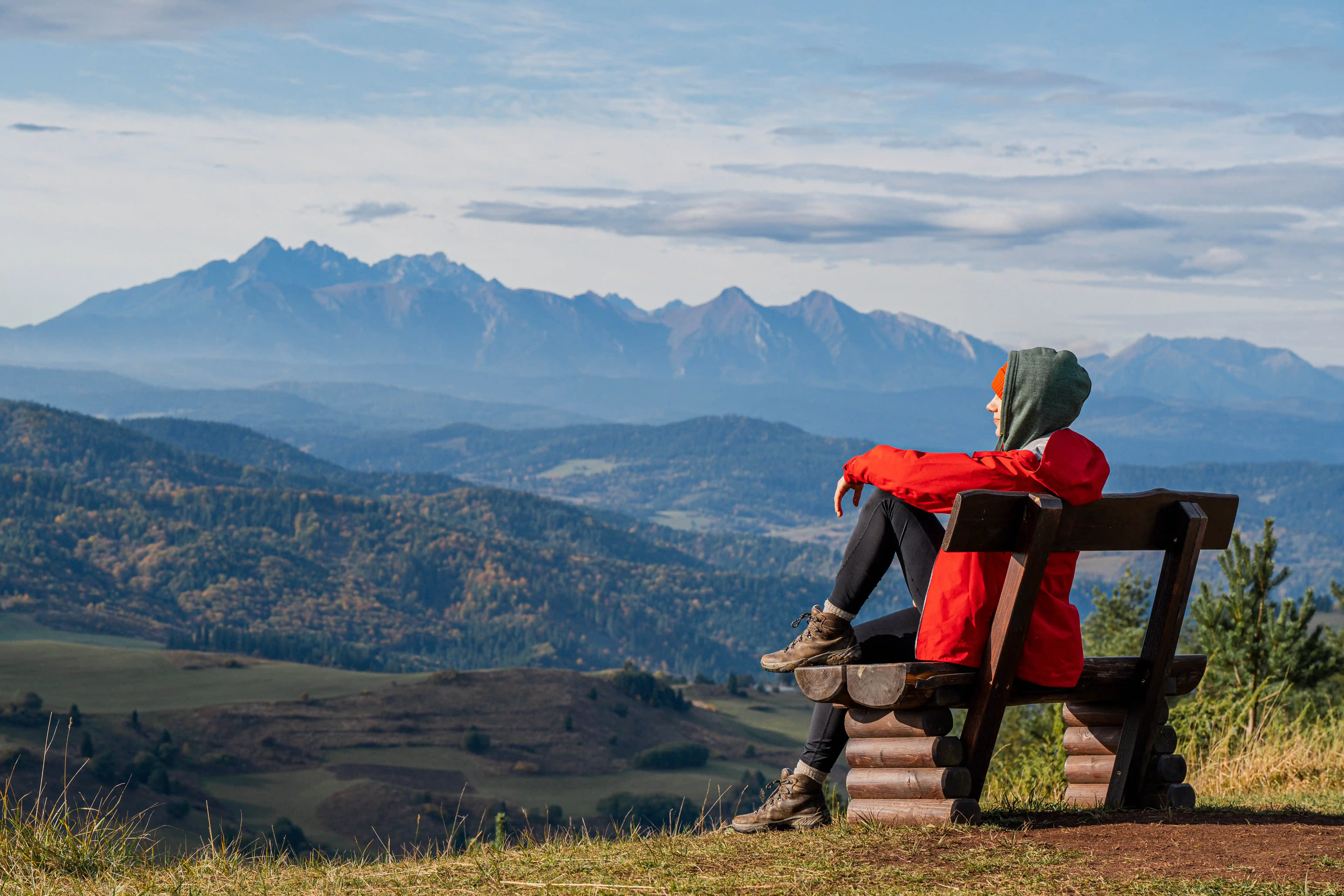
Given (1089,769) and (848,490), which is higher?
(848,490)

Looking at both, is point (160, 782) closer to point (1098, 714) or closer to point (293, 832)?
point (293, 832)

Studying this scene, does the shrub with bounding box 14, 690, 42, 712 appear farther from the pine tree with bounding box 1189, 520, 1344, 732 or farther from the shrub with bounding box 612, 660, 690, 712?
the pine tree with bounding box 1189, 520, 1344, 732

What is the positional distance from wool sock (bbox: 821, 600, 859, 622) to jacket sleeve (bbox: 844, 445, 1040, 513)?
666 millimetres

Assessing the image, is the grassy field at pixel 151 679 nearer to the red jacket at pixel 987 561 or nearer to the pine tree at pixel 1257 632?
the pine tree at pixel 1257 632

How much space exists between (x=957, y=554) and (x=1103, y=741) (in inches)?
62.5

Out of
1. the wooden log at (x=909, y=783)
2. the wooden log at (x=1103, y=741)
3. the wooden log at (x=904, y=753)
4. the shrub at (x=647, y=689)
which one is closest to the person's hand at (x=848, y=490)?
the wooden log at (x=904, y=753)

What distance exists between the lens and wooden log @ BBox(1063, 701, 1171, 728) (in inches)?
251

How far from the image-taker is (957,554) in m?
5.62

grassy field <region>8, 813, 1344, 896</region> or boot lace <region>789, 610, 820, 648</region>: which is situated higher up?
boot lace <region>789, 610, 820, 648</region>

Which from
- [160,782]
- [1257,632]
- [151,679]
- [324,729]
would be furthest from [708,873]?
[151,679]

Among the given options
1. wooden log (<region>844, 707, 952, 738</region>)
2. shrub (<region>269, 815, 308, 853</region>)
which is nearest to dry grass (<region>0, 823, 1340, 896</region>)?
wooden log (<region>844, 707, 952, 738</region>)

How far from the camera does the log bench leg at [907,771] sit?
558 cm

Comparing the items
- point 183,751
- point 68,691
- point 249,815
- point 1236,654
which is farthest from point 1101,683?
point 68,691

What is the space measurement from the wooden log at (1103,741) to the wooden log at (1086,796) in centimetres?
16
